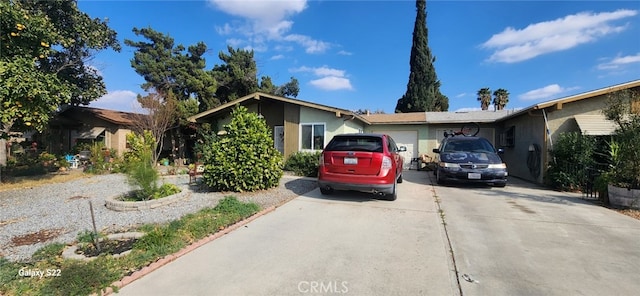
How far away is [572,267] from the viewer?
332cm

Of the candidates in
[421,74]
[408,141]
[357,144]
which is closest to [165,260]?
[357,144]

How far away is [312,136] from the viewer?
1270 cm

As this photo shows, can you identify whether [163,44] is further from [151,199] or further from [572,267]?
[572,267]

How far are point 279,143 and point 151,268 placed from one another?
1090 cm

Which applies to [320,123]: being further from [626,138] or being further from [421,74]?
[421,74]

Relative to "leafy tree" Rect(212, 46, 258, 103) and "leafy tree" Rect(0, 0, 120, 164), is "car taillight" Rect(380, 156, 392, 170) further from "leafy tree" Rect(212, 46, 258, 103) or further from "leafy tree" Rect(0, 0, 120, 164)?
"leafy tree" Rect(212, 46, 258, 103)

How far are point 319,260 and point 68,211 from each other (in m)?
5.70

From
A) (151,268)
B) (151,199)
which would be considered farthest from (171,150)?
(151,268)

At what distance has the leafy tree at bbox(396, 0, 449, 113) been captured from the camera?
2733 cm

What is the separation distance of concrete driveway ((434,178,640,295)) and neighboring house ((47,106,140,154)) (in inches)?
703

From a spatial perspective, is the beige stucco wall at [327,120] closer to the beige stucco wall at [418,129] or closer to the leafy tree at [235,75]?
the beige stucco wall at [418,129]

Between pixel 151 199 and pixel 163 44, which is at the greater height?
pixel 163 44

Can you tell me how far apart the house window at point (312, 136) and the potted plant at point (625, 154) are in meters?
9.06

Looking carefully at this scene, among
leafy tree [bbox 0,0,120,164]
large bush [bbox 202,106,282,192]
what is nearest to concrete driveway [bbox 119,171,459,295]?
large bush [bbox 202,106,282,192]
